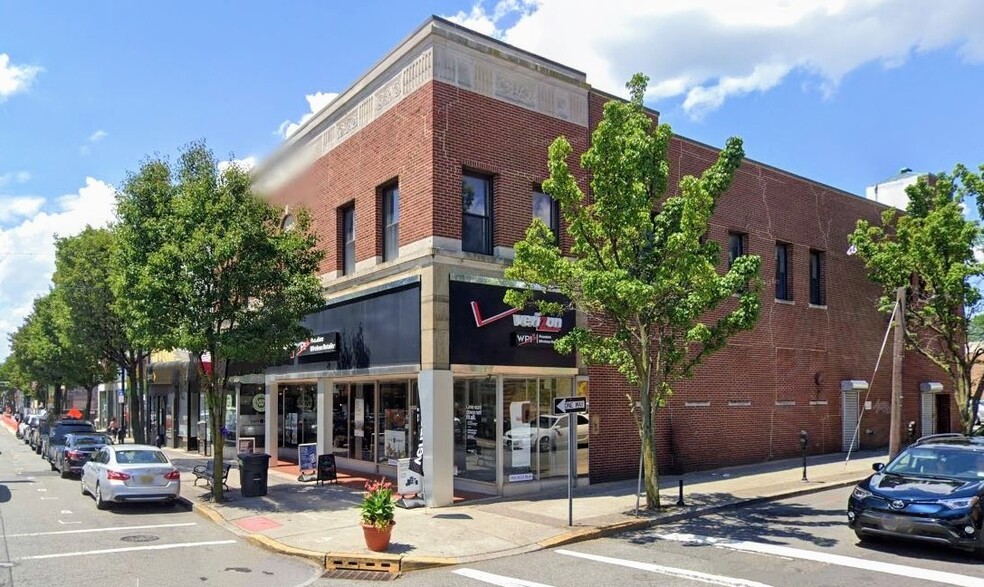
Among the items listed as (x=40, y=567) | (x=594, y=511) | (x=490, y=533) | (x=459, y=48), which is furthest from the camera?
(x=459, y=48)

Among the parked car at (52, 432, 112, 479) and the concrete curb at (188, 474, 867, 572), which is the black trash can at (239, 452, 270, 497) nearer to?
the concrete curb at (188, 474, 867, 572)

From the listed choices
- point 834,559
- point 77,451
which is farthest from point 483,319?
point 77,451

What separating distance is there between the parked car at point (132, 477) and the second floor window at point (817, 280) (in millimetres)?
20236

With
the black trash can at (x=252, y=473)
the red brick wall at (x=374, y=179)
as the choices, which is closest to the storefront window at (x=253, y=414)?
the red brick wall at (x=374, y=179)

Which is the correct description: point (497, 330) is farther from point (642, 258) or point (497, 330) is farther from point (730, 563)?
point (730, 563)

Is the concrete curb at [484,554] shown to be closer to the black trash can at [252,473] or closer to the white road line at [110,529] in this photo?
the white road line at [110,529]

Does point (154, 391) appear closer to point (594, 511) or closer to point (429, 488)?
point (429, 488)

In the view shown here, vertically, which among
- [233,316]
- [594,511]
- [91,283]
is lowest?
[594,511]

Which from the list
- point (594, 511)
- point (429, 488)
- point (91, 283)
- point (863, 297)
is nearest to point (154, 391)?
point (91, 283)

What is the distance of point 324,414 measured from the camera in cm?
1984

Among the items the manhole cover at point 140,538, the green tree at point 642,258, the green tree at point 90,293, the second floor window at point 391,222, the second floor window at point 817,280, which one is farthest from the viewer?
the green tree at point 90,293

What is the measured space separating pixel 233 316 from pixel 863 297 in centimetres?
2182

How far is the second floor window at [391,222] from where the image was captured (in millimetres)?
17516

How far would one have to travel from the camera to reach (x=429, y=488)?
14.7 m
